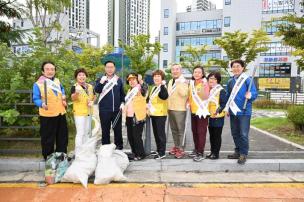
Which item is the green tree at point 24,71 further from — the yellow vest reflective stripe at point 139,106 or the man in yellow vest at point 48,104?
the yellow vest reflective stripe at point 139,106

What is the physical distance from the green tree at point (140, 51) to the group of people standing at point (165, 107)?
1006 inches

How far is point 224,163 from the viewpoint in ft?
19.3

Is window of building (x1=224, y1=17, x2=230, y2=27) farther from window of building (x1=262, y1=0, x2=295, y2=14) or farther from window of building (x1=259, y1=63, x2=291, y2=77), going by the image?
window of building (x1=259, y1=63, x2=291, y2=77)

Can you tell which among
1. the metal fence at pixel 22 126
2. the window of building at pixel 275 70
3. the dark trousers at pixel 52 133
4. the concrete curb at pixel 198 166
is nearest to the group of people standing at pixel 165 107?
the dark trousers at pixel 52 133

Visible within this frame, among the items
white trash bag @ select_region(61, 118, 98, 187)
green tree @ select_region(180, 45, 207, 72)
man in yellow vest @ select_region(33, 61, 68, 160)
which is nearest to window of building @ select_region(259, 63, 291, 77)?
green tree @ select_region(180, 45, 207, 72)

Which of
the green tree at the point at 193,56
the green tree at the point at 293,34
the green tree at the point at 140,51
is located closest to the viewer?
the green tree at the point at 293,34

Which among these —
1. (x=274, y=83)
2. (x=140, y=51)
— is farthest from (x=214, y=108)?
(x=274, y=83)

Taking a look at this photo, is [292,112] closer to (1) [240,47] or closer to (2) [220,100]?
(2) [220,100]

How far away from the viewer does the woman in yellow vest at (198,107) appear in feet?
20.0

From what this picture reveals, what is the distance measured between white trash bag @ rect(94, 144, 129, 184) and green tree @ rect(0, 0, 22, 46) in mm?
6138

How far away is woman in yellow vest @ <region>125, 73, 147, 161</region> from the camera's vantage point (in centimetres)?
612

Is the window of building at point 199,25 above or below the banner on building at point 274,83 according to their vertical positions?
above

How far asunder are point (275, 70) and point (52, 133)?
4814 cm

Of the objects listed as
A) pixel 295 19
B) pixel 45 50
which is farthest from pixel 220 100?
pixel 295 19
